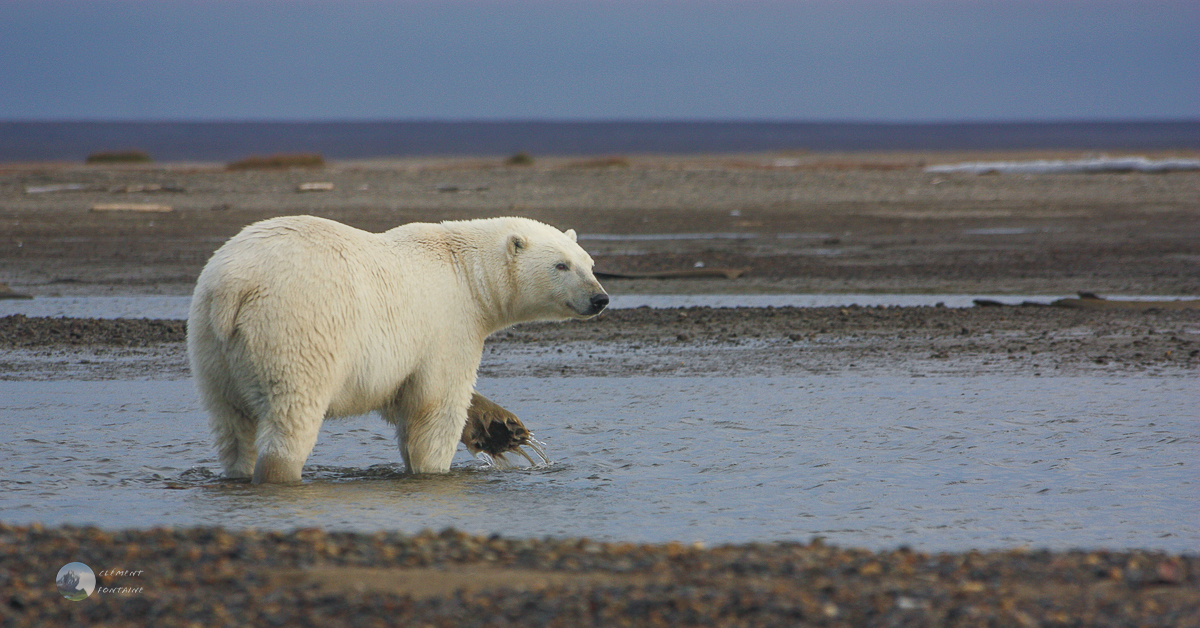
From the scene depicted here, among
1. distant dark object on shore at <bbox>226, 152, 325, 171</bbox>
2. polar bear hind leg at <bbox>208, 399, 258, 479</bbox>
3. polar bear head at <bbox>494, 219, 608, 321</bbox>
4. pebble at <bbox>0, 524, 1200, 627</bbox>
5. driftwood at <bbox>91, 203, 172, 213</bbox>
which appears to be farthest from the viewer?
distant dark object on shore at <bbox>226, 152, 325, 171</bbox>

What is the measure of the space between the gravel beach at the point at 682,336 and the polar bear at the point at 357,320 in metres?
1.14

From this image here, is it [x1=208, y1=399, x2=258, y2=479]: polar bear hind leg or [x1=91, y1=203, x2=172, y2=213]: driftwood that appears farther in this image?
[x1=91, y1=203, x2=172, y2=213]: driftwood

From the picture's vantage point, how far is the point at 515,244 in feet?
23.1

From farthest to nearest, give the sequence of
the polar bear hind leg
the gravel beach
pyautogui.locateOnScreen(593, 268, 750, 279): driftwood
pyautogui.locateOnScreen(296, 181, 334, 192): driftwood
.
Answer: pyautogui.locateOnScreen(296, 181, 334, 192): driftwood → pyautogui.locateOnScreen(593, 268, 750, 279): driftwood → the polar bear hind leg → the gravel beach

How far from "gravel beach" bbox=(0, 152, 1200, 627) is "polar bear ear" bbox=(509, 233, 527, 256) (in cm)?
246

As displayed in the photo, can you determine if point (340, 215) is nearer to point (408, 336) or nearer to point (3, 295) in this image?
point (3, 295)

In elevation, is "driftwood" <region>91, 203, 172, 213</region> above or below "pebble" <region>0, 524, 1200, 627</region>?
above

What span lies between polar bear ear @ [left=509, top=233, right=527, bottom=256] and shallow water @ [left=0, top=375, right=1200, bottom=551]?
1.39 m

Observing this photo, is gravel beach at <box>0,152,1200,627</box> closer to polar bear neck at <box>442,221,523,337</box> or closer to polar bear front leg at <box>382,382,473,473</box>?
polar bear front leg at <box>382,382,473,473</box>

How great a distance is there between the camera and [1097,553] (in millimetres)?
4770

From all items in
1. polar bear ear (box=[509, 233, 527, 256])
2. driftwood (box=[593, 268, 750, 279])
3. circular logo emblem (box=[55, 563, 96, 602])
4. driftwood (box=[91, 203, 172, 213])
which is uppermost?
polar bear ear (box=[509, 233, 527, 256])

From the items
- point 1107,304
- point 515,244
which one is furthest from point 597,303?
point 1107,304

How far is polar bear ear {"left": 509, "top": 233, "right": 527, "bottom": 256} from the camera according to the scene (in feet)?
23.0

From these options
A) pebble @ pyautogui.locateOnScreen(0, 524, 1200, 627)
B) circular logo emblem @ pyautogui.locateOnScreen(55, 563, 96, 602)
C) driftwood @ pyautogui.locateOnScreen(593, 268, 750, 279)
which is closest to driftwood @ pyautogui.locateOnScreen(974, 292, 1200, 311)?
driftwood @ pyautogui.locateOnScreen(593, 268, 750, 279)
